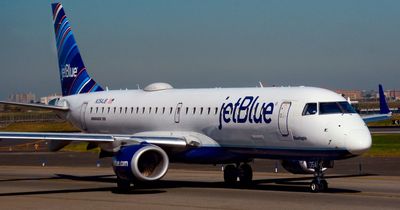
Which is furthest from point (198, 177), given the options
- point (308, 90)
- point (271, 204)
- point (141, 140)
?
point (271, 204)

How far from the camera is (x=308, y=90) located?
96.4ft

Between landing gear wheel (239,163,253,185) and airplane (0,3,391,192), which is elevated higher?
airplane (0,3,391,192)

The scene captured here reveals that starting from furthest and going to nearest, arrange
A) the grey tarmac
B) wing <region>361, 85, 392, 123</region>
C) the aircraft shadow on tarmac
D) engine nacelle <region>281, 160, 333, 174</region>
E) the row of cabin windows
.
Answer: wing <region>361, 85, 392, 123</region>
the row of cabin windows
engine nacelle <region>281, 160, 333, 174</region>
the aircraft shadow on tarmac
the grey tarmac

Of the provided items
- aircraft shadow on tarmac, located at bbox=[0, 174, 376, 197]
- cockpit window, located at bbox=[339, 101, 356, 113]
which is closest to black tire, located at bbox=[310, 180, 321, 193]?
aircraft shadow on tarmac, located at bbox=[0, 174, 376, 197]

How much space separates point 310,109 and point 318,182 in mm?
2411

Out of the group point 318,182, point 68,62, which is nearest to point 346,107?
point 318,182

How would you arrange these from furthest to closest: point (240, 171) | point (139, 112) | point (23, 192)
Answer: point (139, 112) → point (240, 171) → point (23, 192)

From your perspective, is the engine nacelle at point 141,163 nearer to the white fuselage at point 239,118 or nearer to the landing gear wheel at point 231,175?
the white fuselage at point 239,118

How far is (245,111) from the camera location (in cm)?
3075

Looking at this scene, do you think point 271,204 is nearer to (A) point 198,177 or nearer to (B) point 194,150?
(B) point 194,150

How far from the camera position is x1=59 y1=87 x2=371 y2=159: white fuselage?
27.8 meters

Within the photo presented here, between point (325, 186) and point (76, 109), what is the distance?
15242mm

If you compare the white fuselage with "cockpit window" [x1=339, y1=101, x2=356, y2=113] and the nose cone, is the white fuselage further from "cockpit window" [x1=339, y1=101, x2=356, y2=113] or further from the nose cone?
"cockpit window" [x1=339, y1=101, x2=356, y2=113]

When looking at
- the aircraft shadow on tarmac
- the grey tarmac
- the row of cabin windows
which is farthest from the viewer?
the row of cabin windows
